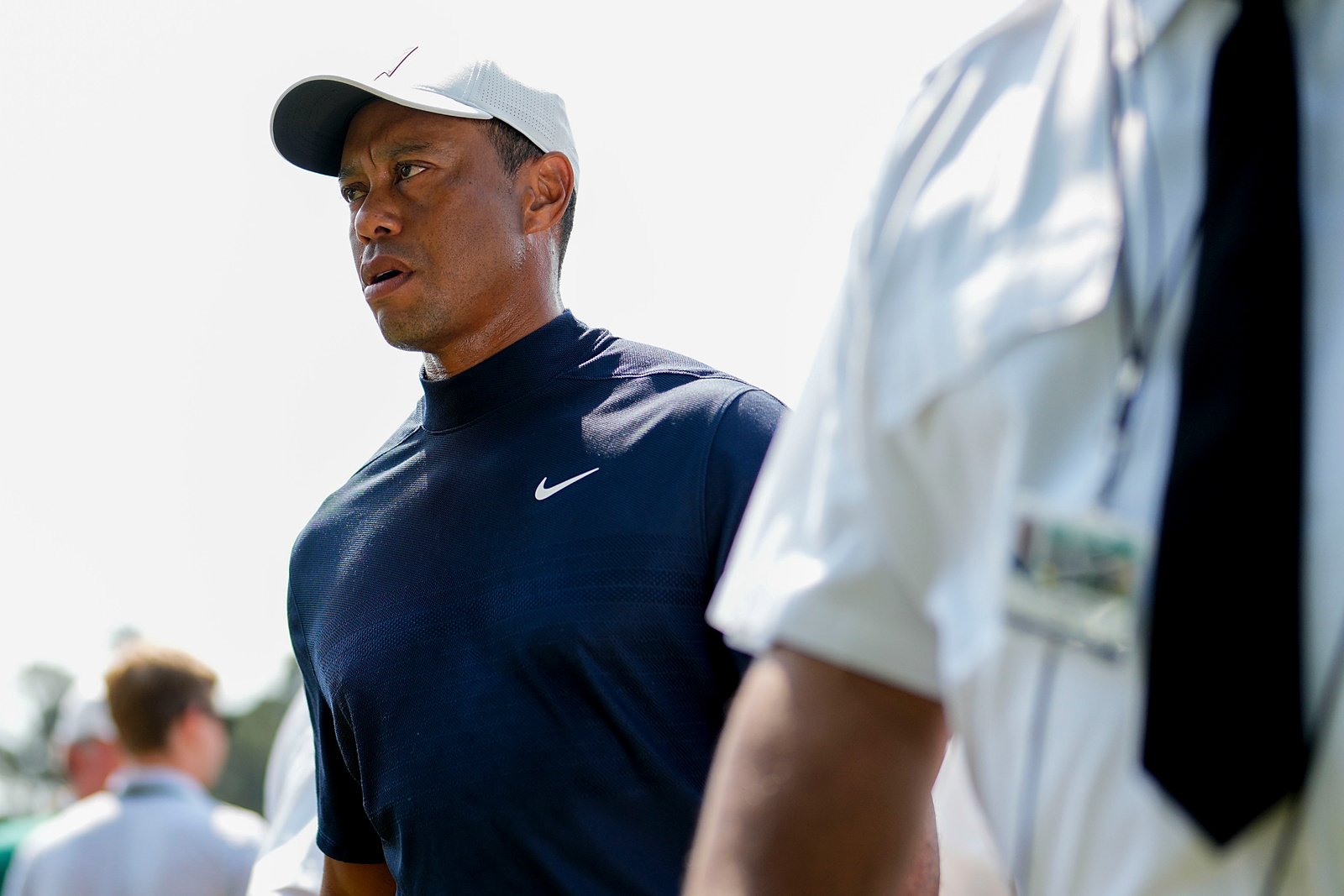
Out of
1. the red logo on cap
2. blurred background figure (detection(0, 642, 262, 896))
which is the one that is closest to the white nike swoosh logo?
the red logo on cap

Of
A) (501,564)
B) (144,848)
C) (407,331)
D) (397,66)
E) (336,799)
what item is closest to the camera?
(501,564)

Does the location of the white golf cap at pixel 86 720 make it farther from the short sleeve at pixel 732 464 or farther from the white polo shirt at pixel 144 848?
the short sleeve at pixel 732 464

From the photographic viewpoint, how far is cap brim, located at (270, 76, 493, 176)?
10.0ft

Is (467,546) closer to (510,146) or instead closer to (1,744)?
(510,146)

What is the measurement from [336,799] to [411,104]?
146 centimetres

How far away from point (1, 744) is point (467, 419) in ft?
262

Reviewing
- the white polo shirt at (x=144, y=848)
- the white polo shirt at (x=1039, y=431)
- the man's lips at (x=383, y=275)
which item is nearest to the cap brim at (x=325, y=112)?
the man's lips at (x=383, y=275)

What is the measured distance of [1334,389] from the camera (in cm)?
93

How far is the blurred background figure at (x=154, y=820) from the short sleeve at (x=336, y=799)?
235 centimetres

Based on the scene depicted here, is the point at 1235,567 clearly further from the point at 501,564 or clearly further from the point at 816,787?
the point at 501,564

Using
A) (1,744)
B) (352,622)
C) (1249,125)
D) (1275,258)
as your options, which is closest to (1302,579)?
(1275,258)

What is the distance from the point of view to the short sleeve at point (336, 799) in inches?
109

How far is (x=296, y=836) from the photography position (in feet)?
11.4

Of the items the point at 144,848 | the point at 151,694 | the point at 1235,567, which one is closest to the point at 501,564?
the point at 1235,567
